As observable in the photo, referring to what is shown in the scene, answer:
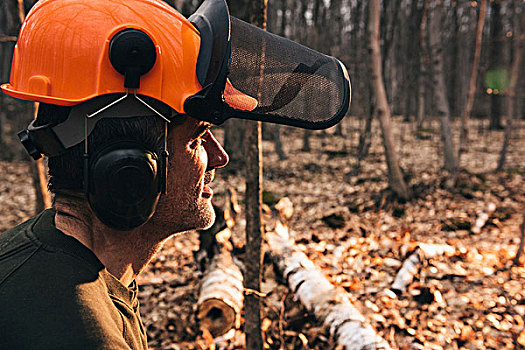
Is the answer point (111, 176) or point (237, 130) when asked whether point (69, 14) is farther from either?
point (237, 130)

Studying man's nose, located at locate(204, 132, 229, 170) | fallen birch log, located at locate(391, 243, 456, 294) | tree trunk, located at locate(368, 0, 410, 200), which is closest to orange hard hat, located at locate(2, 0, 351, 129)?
man's nose, located at locate(204, 132, 229, 170)

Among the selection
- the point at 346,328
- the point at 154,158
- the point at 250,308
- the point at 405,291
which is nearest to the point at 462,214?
the point at 405,291

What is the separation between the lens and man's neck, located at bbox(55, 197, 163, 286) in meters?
1.40

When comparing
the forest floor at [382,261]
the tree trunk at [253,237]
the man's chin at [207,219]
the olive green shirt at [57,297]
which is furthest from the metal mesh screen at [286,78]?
the forest floor at [382,261]

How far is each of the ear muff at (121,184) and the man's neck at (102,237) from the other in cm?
12

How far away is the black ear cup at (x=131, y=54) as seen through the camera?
1287 mm

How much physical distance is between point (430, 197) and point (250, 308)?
22.4 feet

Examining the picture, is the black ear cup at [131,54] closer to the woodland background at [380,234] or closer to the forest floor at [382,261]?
the woodland background at [380,234]

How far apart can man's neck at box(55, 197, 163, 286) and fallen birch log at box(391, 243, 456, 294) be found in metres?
3.91

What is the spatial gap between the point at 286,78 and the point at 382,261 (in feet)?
14.7

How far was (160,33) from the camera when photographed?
1.41 meters

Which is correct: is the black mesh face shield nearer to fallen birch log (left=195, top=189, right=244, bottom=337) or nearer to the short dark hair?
the short dark hair

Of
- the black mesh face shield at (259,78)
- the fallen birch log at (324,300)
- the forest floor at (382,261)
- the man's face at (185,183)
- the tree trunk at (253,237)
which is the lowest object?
the forest floor at (382,261)

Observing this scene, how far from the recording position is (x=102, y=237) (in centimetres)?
144
